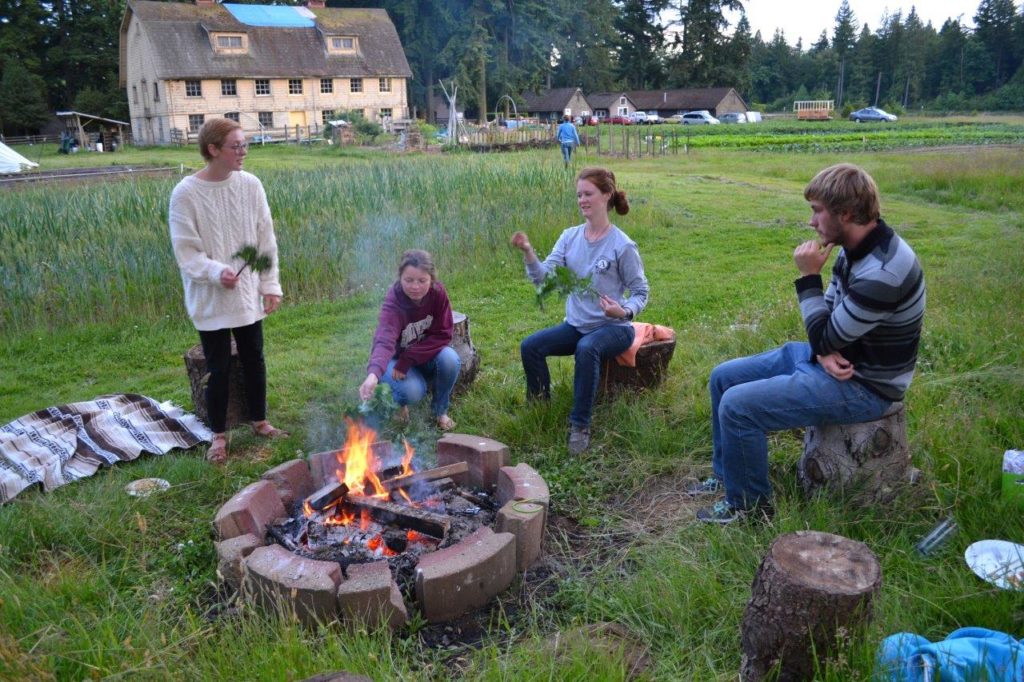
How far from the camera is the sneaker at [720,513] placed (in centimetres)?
342

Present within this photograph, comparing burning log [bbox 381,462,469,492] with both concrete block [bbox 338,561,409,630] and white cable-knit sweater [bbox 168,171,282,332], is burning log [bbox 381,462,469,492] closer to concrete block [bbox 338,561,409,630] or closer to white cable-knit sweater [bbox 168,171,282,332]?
concrete block [bbox 338,561,409,630]

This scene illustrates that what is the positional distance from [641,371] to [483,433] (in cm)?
111

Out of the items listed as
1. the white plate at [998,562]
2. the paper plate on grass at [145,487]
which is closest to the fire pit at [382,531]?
the paper plate on grass at [145,487]

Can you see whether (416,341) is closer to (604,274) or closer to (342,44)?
(604,274)

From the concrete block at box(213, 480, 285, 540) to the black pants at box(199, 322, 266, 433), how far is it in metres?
1.07

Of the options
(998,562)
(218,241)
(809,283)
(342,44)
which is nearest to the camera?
(998,562)

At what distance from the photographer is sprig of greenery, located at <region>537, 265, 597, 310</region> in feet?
14.5

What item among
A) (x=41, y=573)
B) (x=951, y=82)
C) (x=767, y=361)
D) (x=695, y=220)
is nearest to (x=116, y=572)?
(x=41, y=573)

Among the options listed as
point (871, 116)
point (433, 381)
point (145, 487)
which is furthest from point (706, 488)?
point (871, 116)

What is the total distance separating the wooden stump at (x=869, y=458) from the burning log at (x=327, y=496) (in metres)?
2.33

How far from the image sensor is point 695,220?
40.5ft

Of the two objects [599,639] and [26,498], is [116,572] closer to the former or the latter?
[26,498]

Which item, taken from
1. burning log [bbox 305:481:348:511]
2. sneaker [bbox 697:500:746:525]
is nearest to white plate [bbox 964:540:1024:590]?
sneaker [bbox 697:500:746:525]

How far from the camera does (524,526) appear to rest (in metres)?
3.36
